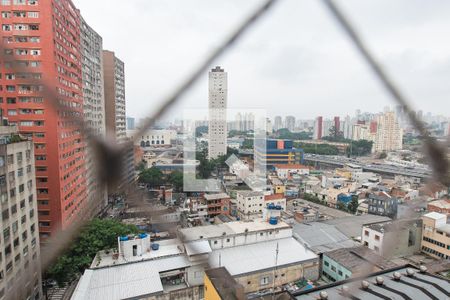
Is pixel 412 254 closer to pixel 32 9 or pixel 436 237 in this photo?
pixel 436 237

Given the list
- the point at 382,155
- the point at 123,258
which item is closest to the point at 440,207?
the point at 123,258

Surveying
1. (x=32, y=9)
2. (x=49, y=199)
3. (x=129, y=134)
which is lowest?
(x=49, y=199)

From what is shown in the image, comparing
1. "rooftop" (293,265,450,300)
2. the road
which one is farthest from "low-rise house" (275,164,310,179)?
"rooftop" (293,265,450,300)

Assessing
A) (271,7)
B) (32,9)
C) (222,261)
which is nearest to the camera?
(271,7)

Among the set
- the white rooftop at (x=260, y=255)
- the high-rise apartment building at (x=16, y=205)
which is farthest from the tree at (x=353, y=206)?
the high-rise apartment building at (x=16, y=205)

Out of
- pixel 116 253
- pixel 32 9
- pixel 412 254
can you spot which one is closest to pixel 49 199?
pixel 116 253

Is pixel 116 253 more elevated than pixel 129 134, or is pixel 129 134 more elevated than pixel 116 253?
pixel 129 134

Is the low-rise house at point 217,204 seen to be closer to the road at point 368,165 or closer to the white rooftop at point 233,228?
the white rooftop at point 233,228

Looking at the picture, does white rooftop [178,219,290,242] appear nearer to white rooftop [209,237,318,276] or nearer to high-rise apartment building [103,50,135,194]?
white rooftop [209,237,318,276]
